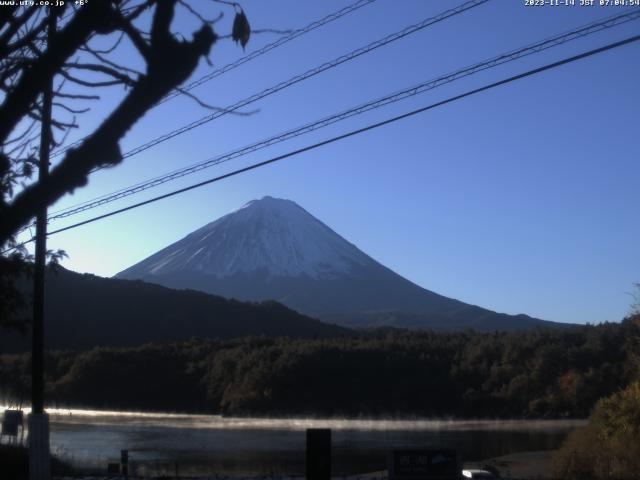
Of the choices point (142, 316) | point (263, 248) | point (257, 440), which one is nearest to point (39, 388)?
point (257, 440)

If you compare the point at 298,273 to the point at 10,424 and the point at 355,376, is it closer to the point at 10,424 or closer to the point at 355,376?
the point at 355,376

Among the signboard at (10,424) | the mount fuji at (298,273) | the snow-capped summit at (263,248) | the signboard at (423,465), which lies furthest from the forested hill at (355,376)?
the snow-capped summit at (263,248)

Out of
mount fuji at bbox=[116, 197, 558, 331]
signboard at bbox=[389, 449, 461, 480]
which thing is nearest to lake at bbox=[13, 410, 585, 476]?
signboard at bbox=[389, 449, 461, 480]

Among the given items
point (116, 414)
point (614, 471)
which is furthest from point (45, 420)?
point (116, 414)

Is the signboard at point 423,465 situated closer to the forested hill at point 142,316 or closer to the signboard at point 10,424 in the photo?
the signboard at point 10,424

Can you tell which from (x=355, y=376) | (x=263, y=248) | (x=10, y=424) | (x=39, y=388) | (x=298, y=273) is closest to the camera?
(x=39, y=388)
